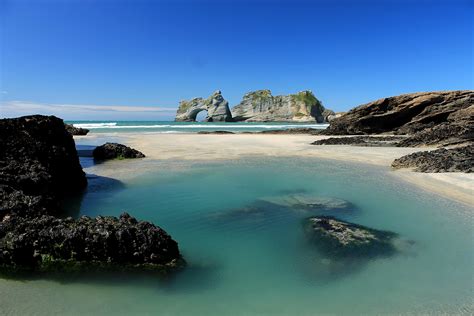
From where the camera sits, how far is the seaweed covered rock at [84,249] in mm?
4570

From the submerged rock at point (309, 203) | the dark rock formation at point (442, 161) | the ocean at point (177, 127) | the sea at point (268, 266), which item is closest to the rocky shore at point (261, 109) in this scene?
the ocean at point (177, 127)

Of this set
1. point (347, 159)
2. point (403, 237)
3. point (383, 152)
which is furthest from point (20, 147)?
point (383, 152)

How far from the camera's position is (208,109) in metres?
106

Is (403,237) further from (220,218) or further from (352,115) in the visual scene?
(352,115)

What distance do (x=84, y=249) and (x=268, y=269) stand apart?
2.36 meters

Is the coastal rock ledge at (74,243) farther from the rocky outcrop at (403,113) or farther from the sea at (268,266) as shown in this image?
the rocky outcrop at (403,113)

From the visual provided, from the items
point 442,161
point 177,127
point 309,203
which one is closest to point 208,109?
point 177,127

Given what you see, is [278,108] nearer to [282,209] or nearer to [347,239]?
[282,209]

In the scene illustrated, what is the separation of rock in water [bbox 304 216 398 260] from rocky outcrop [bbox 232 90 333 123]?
101 m

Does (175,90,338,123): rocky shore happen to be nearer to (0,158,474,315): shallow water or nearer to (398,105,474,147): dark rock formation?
(398,105,474,147): dark rock formation

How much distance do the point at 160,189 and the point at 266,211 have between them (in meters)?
3.29

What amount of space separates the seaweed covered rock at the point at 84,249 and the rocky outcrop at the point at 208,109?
99.1 metres

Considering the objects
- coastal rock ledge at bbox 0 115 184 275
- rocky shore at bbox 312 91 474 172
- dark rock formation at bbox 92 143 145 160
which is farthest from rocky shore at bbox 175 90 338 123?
coastal rock ledge at bbox 0 115 184 275

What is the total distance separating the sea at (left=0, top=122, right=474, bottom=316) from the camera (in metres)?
3.87
